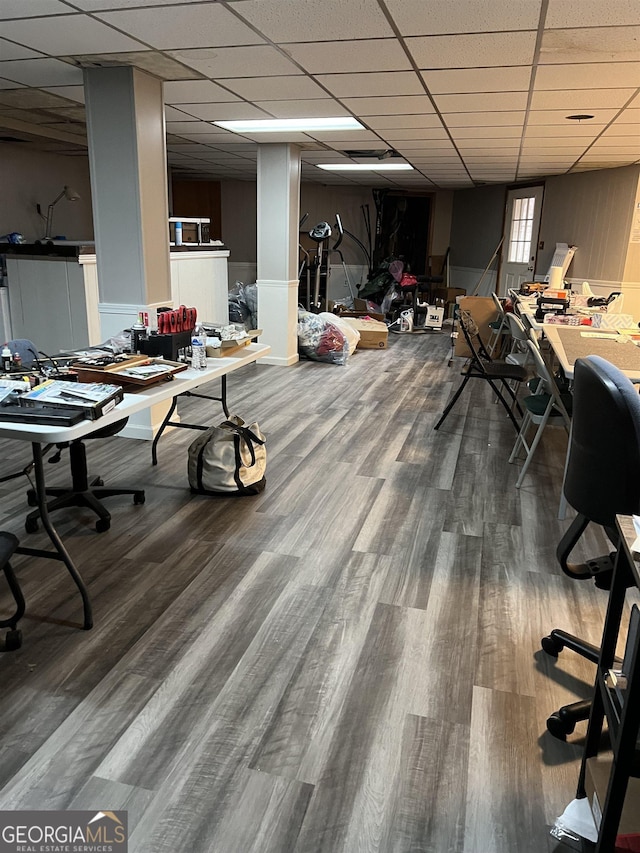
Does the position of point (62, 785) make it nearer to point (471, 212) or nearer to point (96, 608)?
point (96, 608)

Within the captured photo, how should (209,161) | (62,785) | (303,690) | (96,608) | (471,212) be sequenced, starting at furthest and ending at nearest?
(471,212), (209,161), (96,608), (303,690), (62,785)

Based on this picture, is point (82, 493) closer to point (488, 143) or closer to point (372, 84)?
point (372, 84)

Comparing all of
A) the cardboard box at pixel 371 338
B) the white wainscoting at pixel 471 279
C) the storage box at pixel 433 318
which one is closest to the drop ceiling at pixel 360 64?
the cardboard box at pixel 371 338

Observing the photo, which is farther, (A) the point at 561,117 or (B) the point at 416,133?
(B) the point at 416,133

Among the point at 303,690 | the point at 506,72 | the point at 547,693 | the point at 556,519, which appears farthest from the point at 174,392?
the point at 506,72

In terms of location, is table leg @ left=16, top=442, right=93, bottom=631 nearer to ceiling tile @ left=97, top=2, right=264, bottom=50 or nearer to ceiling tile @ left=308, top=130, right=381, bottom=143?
ceiling tile @ left=97, top=2, right=264, bottom=50

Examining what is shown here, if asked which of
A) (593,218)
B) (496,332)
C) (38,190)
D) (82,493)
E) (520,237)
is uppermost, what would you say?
(38,190)

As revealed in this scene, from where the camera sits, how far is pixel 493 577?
2.68 meters

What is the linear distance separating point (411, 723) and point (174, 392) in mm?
1612

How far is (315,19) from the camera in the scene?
271 cm

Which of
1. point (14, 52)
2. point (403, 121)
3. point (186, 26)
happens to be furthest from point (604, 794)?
point (403, 121)

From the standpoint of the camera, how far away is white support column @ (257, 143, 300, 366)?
6.22m

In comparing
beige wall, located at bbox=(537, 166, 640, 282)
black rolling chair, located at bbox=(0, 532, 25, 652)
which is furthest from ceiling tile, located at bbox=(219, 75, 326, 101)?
beige wall, located at bbox=(537, 166, 640, 282)

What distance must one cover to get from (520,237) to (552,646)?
27.6 feet
